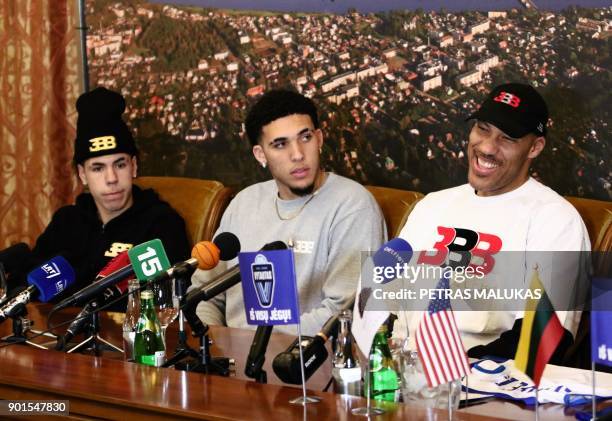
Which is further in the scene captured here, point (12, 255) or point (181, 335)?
point (12, 255)

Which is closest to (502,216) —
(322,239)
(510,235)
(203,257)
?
(510,235)

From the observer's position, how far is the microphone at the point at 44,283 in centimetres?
292

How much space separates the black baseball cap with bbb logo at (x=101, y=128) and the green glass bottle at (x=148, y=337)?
1.50 m

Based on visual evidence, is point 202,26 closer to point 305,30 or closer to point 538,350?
point 305,30

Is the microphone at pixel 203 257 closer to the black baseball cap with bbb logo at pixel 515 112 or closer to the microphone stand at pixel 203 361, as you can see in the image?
the microphone stand at pixel 203 361

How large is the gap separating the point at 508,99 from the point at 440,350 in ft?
4.91

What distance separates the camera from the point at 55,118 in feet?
16.9

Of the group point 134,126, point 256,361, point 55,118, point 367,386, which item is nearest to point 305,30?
point 134,126

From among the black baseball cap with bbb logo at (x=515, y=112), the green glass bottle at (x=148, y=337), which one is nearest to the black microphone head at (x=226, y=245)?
the green glass bottle at (x=148, y=337)

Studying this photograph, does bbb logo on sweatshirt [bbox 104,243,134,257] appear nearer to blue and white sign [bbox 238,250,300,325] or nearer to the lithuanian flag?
blue and white sign [bbox 238,250,300,325]

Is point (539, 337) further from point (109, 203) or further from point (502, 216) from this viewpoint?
point (109, 203)

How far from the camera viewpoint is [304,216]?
365cm

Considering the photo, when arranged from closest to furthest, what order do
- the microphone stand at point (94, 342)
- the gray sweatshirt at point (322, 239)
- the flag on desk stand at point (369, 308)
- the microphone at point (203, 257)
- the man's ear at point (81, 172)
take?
the flag on desk stand at point (369, 308)
the microphone at point (203, 257)
the microphone stand at point (94, 342)
the gray sweatshirt at point (322, 239)
the man's ear at point (81, 172)

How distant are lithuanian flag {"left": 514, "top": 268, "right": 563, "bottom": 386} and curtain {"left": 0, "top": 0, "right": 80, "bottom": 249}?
3585 millimetres
